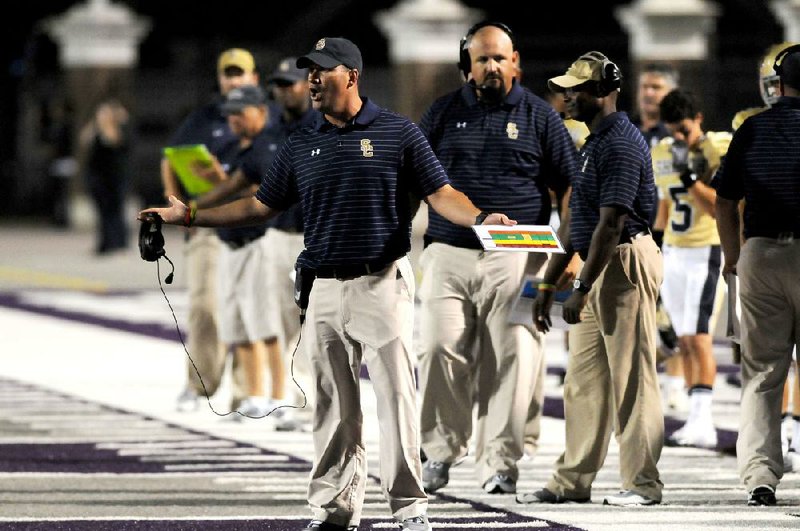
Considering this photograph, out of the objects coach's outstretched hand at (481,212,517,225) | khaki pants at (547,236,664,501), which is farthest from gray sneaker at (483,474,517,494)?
coach's outstretched hand at (481,212,517,225)

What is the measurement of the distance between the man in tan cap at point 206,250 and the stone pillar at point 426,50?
15.4 meters

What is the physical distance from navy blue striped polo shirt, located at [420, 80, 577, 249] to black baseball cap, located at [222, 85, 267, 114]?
7.33 ft

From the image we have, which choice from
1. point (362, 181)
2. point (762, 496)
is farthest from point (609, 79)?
point (762, 496)

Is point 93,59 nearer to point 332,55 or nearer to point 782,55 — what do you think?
point 782,55

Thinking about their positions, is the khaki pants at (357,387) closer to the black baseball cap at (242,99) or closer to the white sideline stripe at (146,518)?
the white sideline stripe at (146,518)

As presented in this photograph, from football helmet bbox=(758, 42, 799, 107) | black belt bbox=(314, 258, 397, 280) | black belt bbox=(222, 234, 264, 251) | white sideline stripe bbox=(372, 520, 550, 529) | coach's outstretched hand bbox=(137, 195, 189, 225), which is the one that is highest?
football helmet bbox=(758, 42, 799, 107)

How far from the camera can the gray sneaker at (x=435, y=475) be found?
9.88 metres

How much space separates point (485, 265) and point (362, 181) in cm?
179

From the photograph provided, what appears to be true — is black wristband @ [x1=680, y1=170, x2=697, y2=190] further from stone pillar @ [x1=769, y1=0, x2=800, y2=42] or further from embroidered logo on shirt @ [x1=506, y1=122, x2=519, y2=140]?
stone pillar @ [x1=769, y1=0, x2=800, y2=42]

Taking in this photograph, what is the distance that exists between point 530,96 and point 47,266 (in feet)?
50.3

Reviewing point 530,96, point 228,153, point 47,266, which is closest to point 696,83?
point 47,266

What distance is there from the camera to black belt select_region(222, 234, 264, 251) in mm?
12266

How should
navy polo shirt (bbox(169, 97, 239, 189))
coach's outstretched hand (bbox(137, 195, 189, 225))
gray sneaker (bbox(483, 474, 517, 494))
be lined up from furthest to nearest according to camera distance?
navy polo shirt (bbox(169, 97, 239, 189))
gray sneaker (bbox(483, 474, 517, 494))
coach's outstretched hand (bbox(137, 195, 189, 225))

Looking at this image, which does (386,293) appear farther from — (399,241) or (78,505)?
(78,505)
